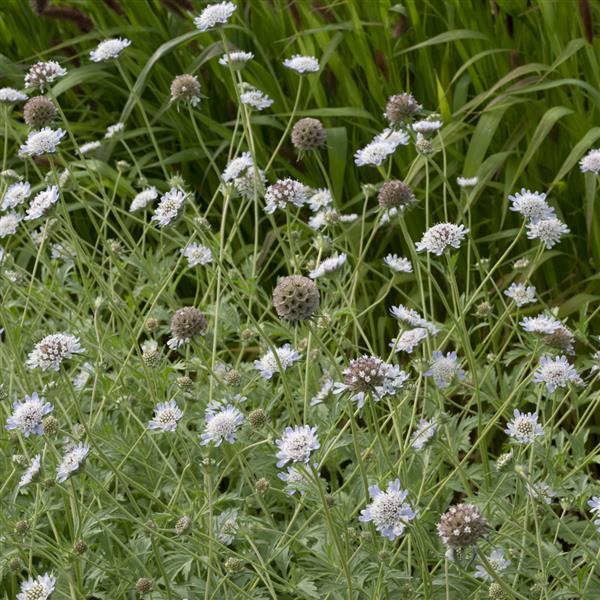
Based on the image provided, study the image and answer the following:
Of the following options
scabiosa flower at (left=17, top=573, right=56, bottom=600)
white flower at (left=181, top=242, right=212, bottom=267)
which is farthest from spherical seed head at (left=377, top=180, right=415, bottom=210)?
scabiosa flower at (left=17, top=573, right=56, bottom=600)

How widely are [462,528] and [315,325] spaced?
2.00 ft

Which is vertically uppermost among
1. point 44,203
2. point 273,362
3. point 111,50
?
point 111,50

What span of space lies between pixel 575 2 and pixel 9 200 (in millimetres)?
1715

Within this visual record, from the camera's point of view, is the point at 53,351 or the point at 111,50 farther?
the point at 111,50

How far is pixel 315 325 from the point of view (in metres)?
2.00

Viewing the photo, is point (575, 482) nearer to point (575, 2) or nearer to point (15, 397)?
point (15, 397)

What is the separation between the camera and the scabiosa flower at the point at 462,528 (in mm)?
1490

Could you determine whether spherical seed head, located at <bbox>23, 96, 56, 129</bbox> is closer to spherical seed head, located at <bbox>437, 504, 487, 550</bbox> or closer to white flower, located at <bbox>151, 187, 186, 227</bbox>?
white flower, located at <bbox>151, 187, 186, 227</bbox>

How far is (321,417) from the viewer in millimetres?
2270

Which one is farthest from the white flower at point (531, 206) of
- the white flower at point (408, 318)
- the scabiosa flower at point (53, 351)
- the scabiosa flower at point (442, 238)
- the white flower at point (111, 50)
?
the white flower at point (111, 50)

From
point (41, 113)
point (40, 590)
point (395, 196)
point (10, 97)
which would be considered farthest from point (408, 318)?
point (10, 97)

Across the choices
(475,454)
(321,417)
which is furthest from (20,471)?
(475,454)

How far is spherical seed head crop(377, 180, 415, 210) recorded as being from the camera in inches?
82.4

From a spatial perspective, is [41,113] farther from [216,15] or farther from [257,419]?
[257,419]
